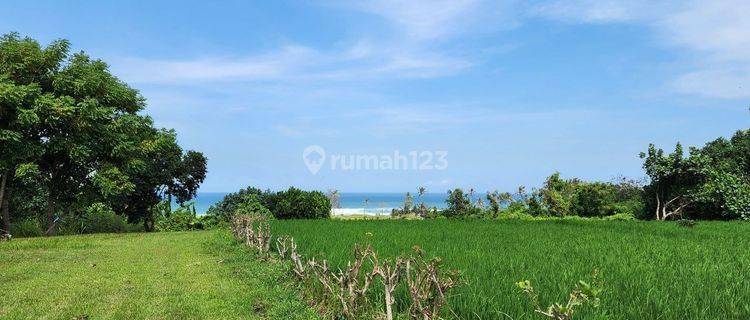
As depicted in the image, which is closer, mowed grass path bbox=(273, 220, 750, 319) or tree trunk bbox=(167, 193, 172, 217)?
mowed grass path bbox=(273, 220, 750, 319)

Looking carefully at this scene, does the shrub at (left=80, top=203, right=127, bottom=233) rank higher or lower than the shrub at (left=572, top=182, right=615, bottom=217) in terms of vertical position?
lower

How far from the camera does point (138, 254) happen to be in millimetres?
15492

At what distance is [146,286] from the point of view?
9.88 meters

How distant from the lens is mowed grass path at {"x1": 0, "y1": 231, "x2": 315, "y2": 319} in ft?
25.7

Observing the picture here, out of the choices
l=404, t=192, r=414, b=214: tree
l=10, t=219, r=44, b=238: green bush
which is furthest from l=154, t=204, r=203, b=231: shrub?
l=404, t=192, r=414, b=214: tree

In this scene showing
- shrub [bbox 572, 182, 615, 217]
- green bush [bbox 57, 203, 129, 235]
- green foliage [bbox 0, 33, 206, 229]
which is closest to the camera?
green foliage [bbox 0, 33, 206, 229]

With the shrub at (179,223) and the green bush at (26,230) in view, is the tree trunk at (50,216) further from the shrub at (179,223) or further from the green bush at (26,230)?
the shrub at (179,223)

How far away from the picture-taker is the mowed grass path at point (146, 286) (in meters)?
7.83

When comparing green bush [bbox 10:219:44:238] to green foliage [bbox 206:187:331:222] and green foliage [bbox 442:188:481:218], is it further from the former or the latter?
green foliage [bbox 442:188:481:218]

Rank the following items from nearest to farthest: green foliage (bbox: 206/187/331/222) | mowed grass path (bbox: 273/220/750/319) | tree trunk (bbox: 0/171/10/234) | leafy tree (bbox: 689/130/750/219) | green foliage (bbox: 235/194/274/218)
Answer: mowed grass path (bbox: 273/220/750/319) → tree trunk (bbox: 0/171/10/234) → leafy tree (bbox: 689/130/750/219) → green foliage (bbox: 235/194/274/218) → green foliage (bbox: 206/187/331/222)

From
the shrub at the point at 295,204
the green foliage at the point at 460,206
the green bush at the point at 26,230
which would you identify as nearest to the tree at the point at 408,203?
the green foliage at the point at 460,206

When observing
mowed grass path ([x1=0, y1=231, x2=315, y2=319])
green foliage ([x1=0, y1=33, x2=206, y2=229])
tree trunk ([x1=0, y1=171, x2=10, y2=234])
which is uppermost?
green foliage ([x1=0, y1=33, x2=206, y2=229])

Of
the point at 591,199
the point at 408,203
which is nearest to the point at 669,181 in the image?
the point at 591,199

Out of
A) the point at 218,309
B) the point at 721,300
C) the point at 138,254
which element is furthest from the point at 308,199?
the point at 721,300
